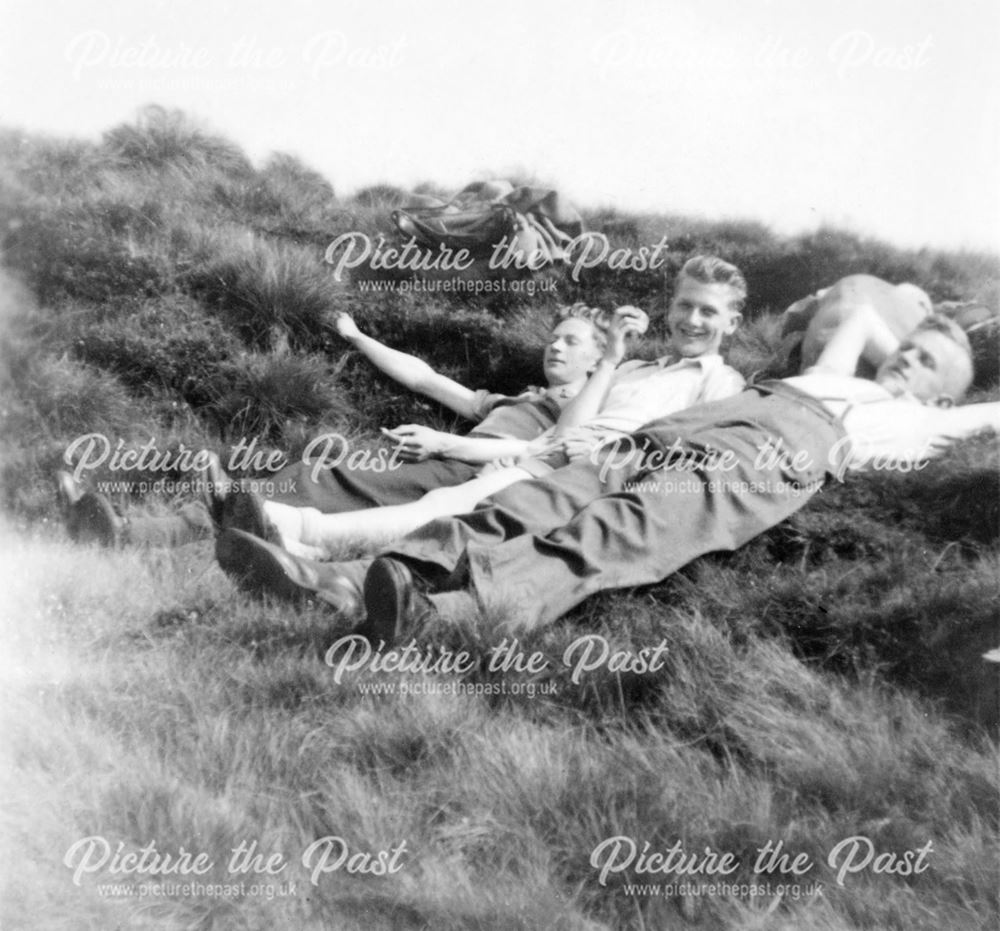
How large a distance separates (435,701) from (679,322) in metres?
1.55

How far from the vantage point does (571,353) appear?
3.71 meters

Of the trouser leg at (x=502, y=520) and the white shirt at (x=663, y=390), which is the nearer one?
the trouser leg at (x=502, y=520)

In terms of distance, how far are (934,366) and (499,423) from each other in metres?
1.39

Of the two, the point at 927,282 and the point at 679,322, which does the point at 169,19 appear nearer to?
the point at 679,322

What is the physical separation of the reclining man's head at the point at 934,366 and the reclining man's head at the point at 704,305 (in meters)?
0.54

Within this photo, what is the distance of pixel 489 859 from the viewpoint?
261cm

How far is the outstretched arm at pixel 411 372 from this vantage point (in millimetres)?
3688

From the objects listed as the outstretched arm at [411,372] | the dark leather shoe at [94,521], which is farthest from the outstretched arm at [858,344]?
the dark leather shoe at [94,521]

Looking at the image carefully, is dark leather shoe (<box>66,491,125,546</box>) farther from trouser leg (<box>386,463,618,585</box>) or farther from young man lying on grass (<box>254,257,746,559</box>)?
trouser leg (<box>386,463,618,585</box>)

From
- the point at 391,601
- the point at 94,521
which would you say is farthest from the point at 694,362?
the point at 94,521

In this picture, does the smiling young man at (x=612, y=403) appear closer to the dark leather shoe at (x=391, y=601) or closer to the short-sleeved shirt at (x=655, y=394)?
the short-sleeved shirt at (x=655, y=394)

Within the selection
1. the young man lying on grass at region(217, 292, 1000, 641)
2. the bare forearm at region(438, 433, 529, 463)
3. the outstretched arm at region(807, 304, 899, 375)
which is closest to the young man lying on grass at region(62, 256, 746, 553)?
the bare forearm at region(438, 433, 529, 463)

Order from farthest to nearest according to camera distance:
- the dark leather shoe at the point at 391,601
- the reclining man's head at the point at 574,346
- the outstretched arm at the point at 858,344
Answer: the reclining man's head at the point at 574,346 → the outstretched arm at the point at 858,344 → the dark leather shoe at the point at 391,601

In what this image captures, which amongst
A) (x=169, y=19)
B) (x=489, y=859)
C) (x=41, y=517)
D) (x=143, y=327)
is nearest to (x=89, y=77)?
(x=169, y=19)
